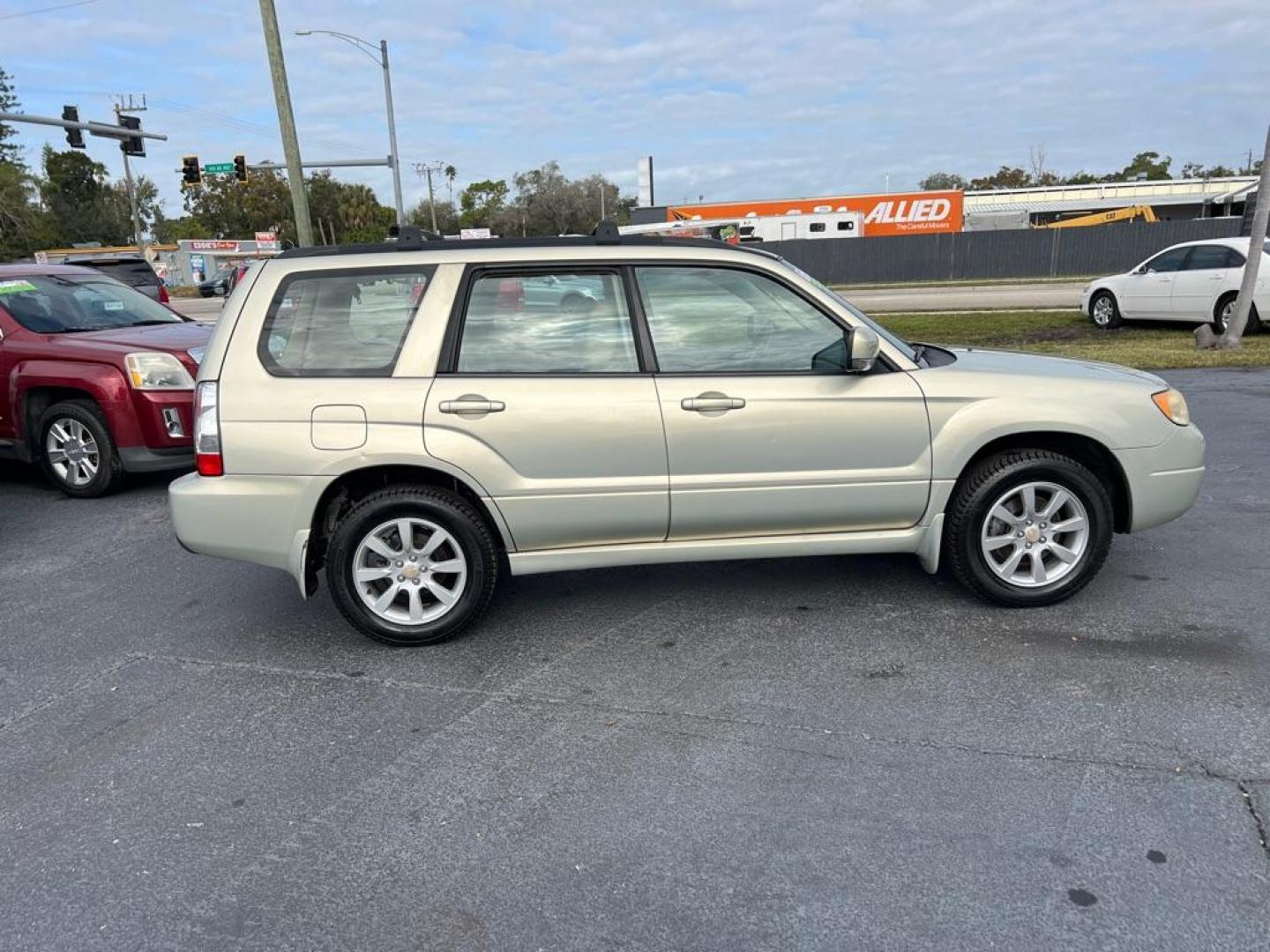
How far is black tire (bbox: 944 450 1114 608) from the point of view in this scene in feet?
13.8

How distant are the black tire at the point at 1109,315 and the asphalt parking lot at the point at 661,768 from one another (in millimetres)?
11492

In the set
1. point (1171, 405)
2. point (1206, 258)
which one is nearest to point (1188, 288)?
point (1206, 258)

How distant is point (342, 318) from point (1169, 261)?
14.2 meters

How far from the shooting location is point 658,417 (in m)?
4.06

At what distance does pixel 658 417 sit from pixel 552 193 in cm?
8129

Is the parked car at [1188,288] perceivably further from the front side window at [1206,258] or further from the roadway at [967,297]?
the roadway at [967,297]

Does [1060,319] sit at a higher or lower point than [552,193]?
lower

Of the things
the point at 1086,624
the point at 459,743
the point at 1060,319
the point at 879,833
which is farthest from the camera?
the point at 1060,319

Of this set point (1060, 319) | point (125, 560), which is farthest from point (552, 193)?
point (125, 560)


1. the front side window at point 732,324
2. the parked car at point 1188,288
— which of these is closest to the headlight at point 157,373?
the front side window at point 732,324

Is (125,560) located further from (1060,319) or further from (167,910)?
(1060,319)

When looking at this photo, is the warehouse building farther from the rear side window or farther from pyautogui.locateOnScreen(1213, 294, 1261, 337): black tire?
the rear side window

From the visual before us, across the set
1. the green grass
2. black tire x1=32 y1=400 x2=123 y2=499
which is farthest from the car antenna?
the green grass

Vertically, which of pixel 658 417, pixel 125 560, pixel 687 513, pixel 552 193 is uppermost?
pixel 552 193
